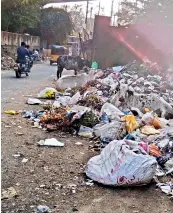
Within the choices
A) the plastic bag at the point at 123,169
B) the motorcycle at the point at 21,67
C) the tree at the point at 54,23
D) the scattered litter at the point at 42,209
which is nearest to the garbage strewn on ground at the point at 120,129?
the plastic bag at the point at 123,169

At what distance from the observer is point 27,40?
28.1 meters

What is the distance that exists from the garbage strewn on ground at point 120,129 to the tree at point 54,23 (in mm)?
22969

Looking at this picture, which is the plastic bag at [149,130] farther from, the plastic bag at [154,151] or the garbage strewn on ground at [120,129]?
the plastic bag at [154,151]

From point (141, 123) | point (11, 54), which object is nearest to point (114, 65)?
point (11, 54)

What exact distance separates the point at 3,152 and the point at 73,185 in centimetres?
134

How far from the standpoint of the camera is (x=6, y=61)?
19.8 meters

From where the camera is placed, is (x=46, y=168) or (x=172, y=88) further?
(x=172, y=88)

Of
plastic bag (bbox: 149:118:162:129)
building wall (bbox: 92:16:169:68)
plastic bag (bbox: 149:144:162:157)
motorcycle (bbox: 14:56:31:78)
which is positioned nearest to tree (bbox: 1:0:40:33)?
building wall (bbox: 92:16:169:68)

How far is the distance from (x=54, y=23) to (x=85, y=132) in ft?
91.6

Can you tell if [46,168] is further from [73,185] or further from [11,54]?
[11,54]

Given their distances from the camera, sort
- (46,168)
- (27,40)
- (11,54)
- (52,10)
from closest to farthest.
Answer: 1. (46,168)
2. (11,54)
3. (27,40)
4. (52,10)

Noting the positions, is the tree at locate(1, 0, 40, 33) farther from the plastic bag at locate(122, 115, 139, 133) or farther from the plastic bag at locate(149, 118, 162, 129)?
the plastic bag at locate(122, 115, 139, 133)

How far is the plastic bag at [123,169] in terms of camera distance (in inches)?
141

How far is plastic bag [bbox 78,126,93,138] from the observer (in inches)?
218
